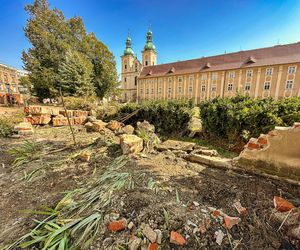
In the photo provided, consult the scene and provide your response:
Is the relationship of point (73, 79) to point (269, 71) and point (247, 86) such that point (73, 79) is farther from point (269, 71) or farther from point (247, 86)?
point (269, 71)

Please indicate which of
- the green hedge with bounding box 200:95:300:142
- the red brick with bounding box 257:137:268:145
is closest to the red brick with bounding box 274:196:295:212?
the red brick with bounding box 257:137:268:145

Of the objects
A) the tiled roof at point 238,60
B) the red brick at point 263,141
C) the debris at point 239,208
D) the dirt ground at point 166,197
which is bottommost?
the dirt ground at point 166,197

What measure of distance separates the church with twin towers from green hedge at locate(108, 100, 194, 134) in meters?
6.55

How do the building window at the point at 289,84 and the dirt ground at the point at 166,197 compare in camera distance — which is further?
the building window at the point at 289,84

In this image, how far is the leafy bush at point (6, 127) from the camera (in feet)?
16.0

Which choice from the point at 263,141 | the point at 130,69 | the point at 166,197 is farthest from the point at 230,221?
the point at 130,69

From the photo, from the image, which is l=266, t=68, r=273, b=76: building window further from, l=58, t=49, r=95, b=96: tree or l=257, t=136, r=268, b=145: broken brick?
l=257, t=136, r=268, b=145: broken brick

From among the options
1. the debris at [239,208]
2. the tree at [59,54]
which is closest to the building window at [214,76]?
the tree at [59,54]

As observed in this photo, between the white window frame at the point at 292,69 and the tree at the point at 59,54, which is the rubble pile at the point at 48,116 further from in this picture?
the white window frame at the point at 292,69

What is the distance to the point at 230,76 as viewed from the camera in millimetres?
24391

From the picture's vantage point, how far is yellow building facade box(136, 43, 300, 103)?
2038 centimetres

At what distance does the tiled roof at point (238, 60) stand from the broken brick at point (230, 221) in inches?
1101

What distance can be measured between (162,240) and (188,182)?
44.4 inches

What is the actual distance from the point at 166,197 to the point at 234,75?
28.2 m
